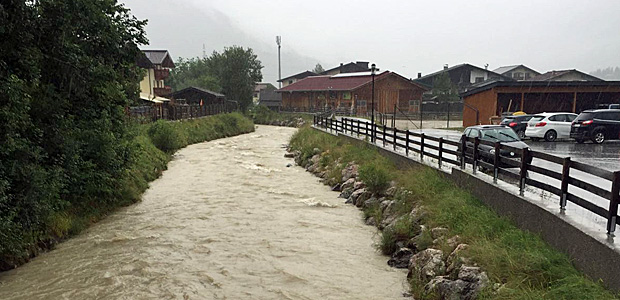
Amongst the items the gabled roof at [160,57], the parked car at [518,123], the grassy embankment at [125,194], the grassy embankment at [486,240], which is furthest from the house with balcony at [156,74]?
the grassy embankment at [486,240]

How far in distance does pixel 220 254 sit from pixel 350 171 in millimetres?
8787

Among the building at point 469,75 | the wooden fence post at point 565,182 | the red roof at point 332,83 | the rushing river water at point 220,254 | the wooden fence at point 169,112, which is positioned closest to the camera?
the wooden fence post at point 565,182

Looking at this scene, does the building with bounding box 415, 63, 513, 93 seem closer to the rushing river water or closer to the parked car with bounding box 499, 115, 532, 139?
the parked car with bounding box 499, 115, 532, 139

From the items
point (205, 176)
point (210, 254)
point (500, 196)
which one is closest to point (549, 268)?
point (500, 196)

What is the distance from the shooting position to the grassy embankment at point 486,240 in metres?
5.88

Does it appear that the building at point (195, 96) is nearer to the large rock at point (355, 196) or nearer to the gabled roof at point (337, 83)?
the gabled roof at point (337, 83)

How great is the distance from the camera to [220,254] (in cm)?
1022

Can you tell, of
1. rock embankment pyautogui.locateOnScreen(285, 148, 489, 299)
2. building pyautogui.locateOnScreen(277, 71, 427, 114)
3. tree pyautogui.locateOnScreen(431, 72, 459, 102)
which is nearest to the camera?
rock embankment pyautogui.locateOnScreen(285, 148, 489, 299)

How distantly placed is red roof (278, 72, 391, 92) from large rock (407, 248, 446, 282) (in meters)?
51.4

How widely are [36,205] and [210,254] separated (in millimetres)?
3964

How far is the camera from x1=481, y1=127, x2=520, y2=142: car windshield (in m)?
13.9

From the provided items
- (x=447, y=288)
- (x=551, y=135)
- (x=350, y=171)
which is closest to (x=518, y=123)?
(x=551, y=135)

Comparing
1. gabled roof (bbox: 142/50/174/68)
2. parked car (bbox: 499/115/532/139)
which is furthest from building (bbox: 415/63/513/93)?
parked car (bbox: 499/115/532/139)

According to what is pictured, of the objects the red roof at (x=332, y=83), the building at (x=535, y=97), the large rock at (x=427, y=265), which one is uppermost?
the red roof at (x=332, y=83)
